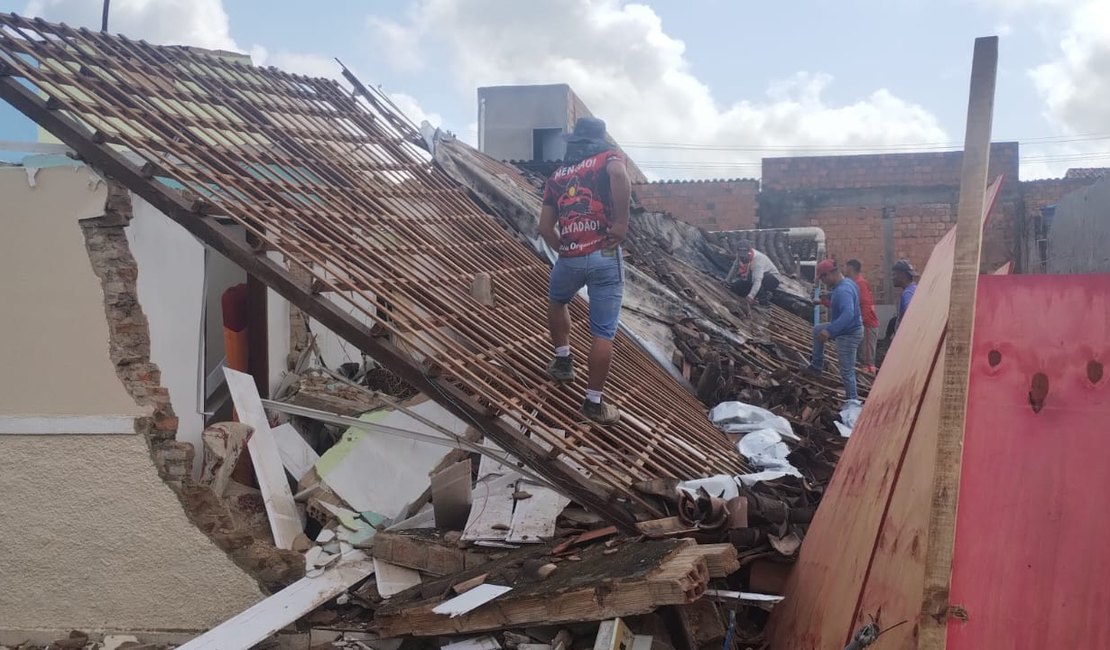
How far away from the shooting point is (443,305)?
5.20 metres

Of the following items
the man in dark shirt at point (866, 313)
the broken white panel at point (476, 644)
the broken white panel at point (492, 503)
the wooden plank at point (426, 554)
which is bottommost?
the broken white panel at point (476, 644)

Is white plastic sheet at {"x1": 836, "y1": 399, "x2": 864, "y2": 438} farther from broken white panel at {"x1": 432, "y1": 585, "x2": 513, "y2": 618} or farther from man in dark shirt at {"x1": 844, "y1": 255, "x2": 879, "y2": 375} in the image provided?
broken white panel at {"x1": 432, "y1": 585, "x2": 513, "y2": 618}

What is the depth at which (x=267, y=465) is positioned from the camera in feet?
17.9

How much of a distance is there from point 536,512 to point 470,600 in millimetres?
828

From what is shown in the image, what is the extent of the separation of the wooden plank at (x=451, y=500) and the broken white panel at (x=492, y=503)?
0.22 ft

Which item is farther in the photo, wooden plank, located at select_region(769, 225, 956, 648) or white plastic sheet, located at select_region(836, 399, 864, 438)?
white plastic sheet, located at select_region(836, 399, 864, 438)

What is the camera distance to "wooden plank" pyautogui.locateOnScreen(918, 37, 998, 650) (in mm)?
1950

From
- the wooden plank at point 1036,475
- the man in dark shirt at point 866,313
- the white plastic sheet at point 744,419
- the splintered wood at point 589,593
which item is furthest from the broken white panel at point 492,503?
the man in dark shirt at point 866,313

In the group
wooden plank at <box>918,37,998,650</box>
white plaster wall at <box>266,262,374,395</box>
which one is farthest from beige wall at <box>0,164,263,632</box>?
wooden plank at <box>918,37,998,650</box>

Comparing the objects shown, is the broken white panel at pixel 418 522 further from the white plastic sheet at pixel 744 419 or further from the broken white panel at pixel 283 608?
the white plastic sheet at pixel 744 419

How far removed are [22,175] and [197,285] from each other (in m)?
1.19

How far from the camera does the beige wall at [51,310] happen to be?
4613 millimetres

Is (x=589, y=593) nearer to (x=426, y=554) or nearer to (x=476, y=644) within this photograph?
(x=476, y=644)

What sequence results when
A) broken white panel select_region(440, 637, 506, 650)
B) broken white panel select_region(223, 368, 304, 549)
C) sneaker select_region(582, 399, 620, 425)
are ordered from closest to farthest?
broken white panel select_region(440, 637, 506, 650) → sneaker select_region(582, 399, 620, 425) → broken white panel select_region(223, 368, 304, 549)
